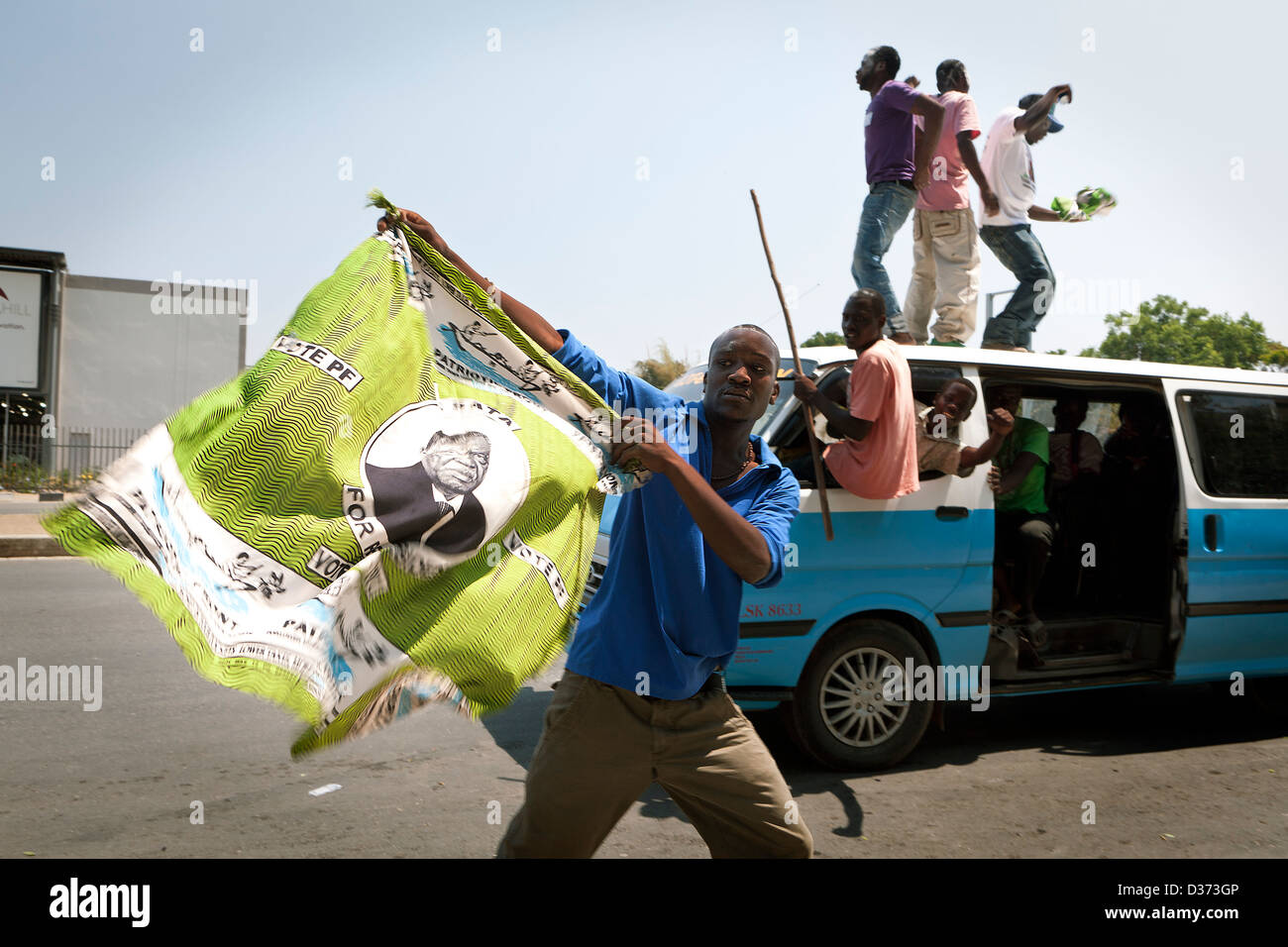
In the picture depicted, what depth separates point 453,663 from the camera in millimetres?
2457

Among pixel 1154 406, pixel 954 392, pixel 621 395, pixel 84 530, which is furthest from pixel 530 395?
pixel 1154 406

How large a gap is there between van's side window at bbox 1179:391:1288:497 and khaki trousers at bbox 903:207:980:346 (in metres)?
1.47

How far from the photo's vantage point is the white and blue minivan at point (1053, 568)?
5105mm

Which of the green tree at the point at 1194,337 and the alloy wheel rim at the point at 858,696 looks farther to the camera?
the green tree at the point at 1194,337

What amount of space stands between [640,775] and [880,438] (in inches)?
114

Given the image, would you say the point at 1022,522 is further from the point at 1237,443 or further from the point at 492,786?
the point at 492,786

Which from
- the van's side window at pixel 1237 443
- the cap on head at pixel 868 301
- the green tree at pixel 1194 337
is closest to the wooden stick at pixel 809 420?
the cap on head at pixel 868 301

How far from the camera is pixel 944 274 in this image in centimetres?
702

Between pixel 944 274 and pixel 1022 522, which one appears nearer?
pixel 1022 522

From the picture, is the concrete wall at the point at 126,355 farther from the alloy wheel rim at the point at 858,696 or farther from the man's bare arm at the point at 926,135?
the alloy wheel rim at the point at 858,696

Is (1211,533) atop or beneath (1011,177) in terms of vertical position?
beneath

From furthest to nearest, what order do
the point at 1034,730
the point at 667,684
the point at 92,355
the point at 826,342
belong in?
1. the point at 92,355
2. the point at 826,342
3. the point at 1034,730
4. the point at 667,684

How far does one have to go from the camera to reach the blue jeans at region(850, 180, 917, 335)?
686 centimetres

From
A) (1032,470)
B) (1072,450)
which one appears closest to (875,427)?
(1032,470)
